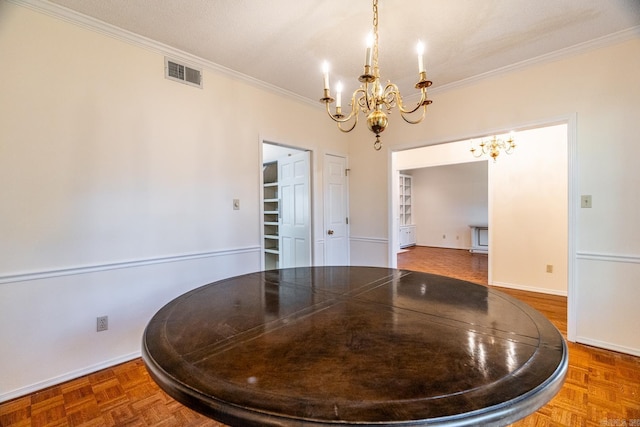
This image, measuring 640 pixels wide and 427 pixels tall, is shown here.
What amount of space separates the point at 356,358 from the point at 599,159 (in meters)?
2.86

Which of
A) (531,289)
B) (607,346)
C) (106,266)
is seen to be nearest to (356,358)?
(106,266)

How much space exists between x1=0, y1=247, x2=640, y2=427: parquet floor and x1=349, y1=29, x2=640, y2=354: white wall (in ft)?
1.03

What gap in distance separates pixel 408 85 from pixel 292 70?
4.22 ft

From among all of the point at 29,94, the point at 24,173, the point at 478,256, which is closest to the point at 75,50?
the point at 29,94

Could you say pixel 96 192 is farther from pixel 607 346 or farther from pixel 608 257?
pixel 607 346

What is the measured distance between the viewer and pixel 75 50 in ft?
6.59

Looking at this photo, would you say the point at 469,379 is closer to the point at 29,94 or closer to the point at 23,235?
the point at 23,235

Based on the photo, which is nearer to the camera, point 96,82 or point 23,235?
point 23,235

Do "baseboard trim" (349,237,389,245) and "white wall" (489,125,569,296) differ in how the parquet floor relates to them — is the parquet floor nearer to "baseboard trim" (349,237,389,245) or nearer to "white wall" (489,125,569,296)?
"white wall" (489,125,569,296)

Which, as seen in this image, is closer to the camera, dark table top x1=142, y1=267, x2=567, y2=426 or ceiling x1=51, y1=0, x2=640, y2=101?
dark table top x1=142, y1=267, x2=567, y2=426

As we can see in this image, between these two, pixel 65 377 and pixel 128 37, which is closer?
pixel 65 377

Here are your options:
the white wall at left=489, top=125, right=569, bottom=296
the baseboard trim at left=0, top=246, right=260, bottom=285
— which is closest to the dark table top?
the baseboard trim at left=0, top=246, right=260, bottom=285

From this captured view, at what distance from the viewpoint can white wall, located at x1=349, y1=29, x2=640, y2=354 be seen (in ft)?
7.43

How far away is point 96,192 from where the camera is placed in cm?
208
